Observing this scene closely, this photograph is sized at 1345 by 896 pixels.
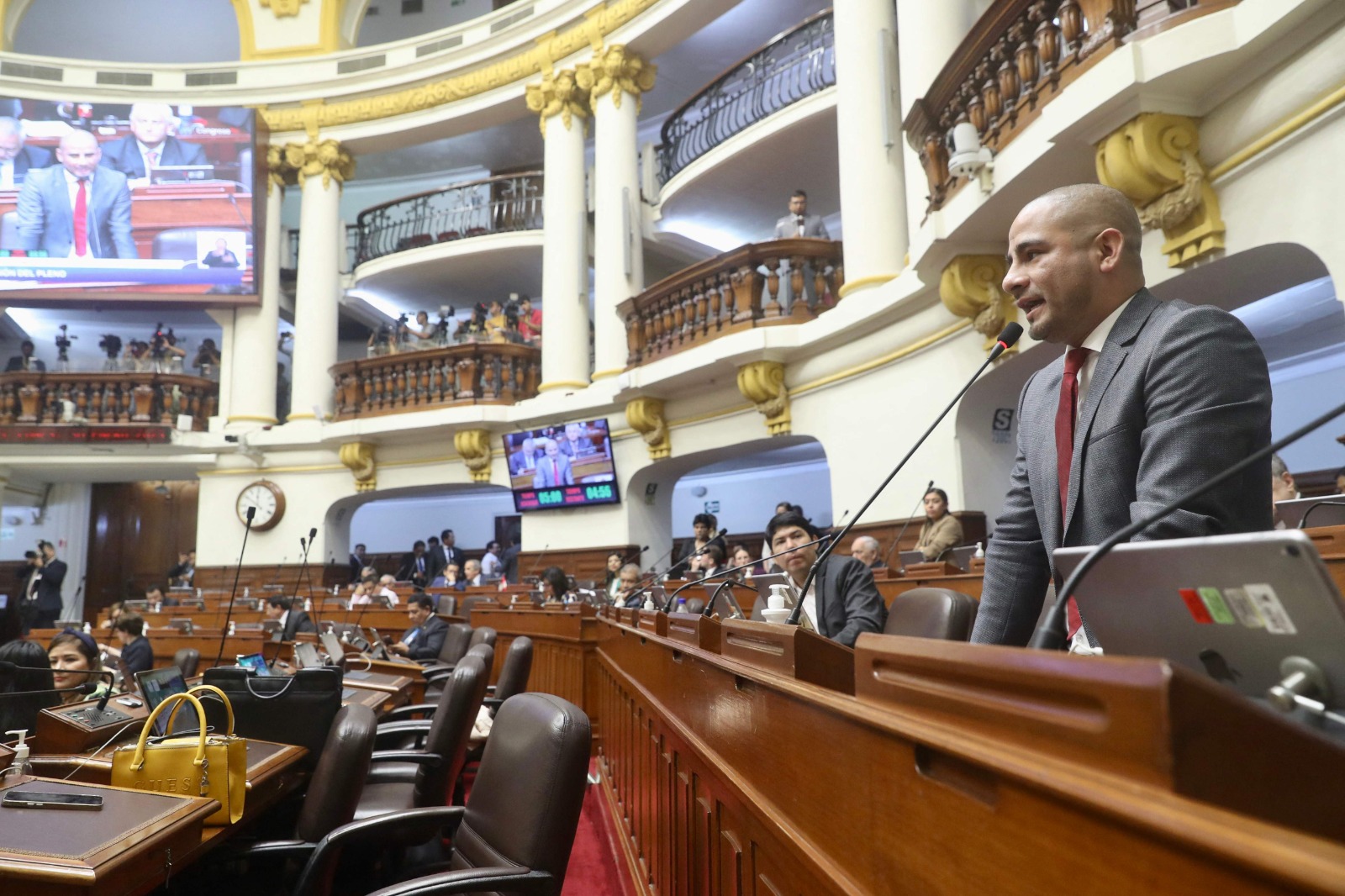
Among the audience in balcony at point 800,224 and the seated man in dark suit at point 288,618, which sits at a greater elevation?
the audience in balcony at point 800,224

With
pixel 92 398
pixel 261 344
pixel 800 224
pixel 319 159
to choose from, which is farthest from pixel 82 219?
pixel 800 224

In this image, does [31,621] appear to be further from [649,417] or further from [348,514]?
[649,417]

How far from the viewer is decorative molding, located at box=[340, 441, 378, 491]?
1077 cm

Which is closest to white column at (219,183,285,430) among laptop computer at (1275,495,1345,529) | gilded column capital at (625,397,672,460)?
gilded column capital at (625,397,672,460)

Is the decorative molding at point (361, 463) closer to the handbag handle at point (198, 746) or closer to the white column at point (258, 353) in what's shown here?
the white column at point (258, 353)

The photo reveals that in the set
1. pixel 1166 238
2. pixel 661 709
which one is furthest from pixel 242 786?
pixel 1166 238

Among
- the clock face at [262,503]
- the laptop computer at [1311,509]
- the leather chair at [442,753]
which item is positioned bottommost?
the leather chair at [442,753]

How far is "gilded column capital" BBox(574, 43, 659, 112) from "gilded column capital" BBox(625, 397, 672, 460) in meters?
3.50

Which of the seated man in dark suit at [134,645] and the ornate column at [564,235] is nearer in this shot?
the seated man in dark suit at [134,645]

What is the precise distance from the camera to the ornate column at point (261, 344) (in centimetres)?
1152

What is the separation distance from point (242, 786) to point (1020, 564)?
1620mm

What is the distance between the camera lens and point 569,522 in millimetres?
9336

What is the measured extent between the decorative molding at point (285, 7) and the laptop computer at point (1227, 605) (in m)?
14.4

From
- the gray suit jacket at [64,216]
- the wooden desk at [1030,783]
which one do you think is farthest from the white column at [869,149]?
the gray suit jacket at [64,216]
